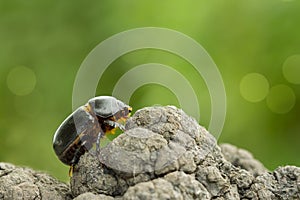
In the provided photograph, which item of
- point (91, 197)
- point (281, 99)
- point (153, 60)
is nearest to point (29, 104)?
point (153, 60)

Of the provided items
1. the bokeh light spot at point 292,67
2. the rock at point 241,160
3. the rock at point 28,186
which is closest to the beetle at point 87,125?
the rock at point 28,186

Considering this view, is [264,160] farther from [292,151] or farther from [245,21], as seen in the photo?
[245,21]

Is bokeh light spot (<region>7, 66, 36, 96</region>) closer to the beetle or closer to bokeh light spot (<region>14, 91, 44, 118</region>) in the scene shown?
bokeh light spot (<region>14, 91, 44, 118</region>)

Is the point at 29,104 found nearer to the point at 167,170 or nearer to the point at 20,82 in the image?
the point at 20,82


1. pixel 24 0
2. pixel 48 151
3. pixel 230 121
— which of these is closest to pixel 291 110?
pixel 230 121

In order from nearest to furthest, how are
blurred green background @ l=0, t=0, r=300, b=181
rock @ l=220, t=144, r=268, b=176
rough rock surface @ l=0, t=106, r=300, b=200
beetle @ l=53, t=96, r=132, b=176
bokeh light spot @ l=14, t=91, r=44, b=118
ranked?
rough rock surface @ l=0, t=106, r=300, b=200
beetle @ l=53, t=96, r=132, b=176
rock @ l=220, t=144, r=268, b=176
blurred green background @ l=0, t=0, r=300, b=181
bokeh light spot @ l=14, t=91, r=44, b=118

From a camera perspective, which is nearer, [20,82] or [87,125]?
[87,125]

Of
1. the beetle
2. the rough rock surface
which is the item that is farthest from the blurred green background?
the rough rock surface
